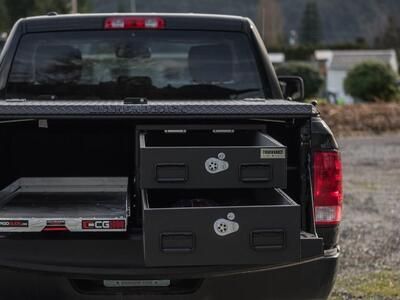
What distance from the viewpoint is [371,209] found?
8.84 m

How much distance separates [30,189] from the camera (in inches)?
173

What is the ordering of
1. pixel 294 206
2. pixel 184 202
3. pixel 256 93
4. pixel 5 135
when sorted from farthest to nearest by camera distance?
pixel 256 93 → pixel 5 135 → pixel 184 202 → pixel 294 206

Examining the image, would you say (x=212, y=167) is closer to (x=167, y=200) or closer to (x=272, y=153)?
(x=272, y=153)

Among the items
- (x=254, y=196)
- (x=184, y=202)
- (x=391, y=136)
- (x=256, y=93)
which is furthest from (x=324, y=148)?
(x=391, y=136)

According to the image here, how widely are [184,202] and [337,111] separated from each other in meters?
15.4

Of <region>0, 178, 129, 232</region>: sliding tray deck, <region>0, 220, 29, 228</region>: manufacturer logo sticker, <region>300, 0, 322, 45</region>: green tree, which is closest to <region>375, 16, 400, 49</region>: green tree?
<region>300, 0, 322, 45</region>: green tree

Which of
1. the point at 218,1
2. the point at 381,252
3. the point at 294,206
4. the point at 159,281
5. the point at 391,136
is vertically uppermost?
the point at 294,206

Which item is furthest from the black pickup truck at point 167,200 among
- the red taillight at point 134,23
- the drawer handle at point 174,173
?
the red taillight at point 134,23

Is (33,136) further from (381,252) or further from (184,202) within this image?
(381,252)

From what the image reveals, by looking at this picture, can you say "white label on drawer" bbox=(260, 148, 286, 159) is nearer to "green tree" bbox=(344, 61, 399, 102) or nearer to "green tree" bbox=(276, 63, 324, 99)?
"green tree" bbox=(344, 61, 399, 102)

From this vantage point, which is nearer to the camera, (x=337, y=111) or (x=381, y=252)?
(x=381, y=252)

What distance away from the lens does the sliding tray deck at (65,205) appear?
3555 mm

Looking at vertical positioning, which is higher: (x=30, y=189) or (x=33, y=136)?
(x=33, y=136)

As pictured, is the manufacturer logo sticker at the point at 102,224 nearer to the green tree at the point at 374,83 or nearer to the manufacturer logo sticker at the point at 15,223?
the manufacturer logo sticker at the point at 15,223
